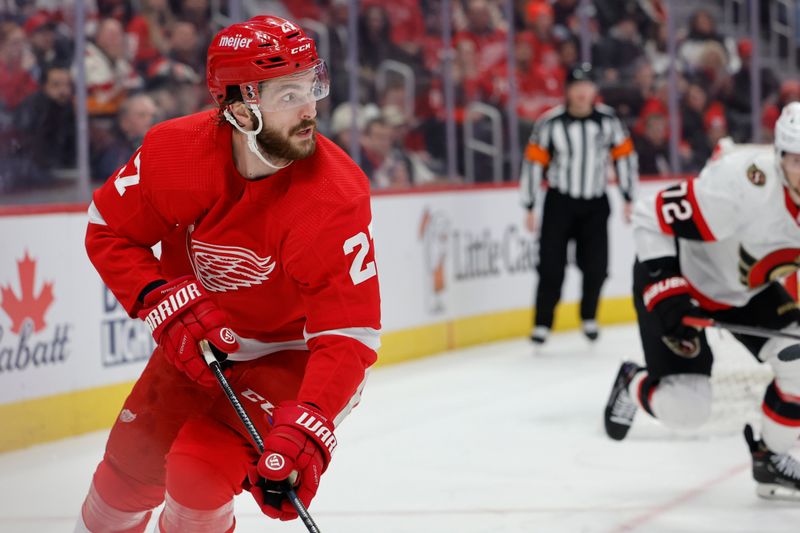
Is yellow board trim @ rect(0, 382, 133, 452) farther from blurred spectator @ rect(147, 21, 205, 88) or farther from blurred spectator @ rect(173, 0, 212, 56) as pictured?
blurred spectator @ rect(173, 0, 212, 56)

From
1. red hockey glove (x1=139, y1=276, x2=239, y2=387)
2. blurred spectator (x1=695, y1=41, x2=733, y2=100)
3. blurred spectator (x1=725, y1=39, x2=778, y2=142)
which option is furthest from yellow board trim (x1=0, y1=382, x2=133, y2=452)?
blurred spectator (x1=725, y1=39, x2=778, y2=142)

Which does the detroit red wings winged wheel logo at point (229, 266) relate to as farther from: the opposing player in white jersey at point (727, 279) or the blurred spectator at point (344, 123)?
the blurred spectator at point (344, 123)

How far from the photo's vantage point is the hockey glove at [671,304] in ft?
12.1

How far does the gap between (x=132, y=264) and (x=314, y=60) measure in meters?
0.54

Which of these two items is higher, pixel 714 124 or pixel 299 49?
pixel 299 49

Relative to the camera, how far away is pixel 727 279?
3.86 m

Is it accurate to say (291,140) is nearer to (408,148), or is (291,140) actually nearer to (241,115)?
(241,115)

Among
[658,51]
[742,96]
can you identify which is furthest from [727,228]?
[742,96]

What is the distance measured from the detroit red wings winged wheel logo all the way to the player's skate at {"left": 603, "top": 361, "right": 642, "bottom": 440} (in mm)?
A: 2203

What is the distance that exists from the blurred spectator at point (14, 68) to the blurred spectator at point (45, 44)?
0.03m

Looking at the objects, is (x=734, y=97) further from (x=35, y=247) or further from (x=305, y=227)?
(x=305, y=227)

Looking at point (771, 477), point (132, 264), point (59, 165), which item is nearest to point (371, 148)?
point (59, 165)

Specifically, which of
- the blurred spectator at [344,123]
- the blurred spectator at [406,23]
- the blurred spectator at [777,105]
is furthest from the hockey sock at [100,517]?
the blurred spectator at [777,105]

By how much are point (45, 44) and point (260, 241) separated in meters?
3.01
